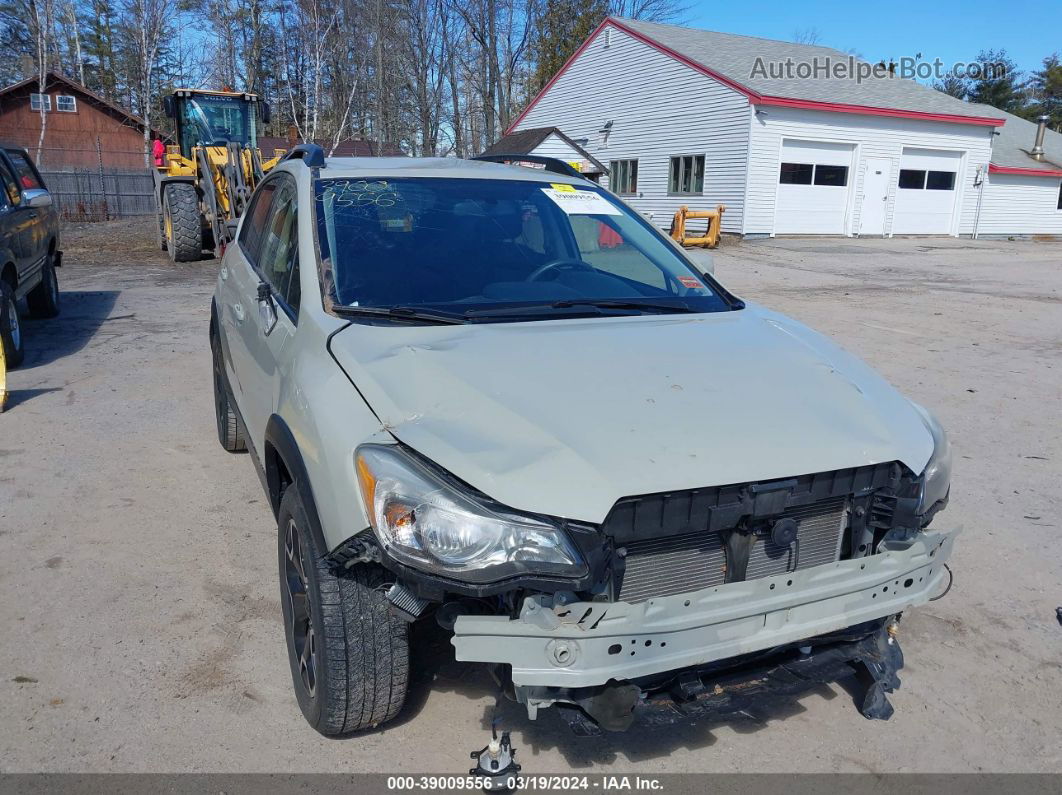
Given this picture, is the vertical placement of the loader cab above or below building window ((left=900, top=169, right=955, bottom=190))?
above

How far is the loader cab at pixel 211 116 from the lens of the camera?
54.1 feet

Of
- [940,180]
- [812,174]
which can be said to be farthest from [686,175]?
[940,180]

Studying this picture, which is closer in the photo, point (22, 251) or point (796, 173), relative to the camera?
point (22, 251)

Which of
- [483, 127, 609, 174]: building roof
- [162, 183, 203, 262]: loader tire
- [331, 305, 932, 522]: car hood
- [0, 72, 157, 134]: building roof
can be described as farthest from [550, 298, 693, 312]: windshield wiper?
[0, 72, 157, 134]: building roof

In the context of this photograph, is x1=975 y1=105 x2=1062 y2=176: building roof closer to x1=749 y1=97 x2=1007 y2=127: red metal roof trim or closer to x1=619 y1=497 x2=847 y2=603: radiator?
x1=749 y1=97 x2=1007 y2=127: red metal roof trim

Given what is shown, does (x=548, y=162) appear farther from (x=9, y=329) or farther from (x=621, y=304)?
(x=9, y=329)

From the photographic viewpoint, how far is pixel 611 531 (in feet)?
6.88

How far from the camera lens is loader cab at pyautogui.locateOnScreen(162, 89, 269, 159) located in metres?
16.5

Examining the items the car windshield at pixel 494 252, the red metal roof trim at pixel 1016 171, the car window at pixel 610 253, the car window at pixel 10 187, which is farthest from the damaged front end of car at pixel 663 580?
the red metal roof trim at pixel 1016 171

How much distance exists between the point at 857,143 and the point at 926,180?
3.48m

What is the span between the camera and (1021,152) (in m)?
31.0

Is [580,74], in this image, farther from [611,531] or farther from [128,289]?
[611,531]

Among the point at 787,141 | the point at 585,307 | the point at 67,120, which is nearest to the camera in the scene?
the point at 585,307

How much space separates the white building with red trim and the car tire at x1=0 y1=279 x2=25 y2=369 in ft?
62.6
